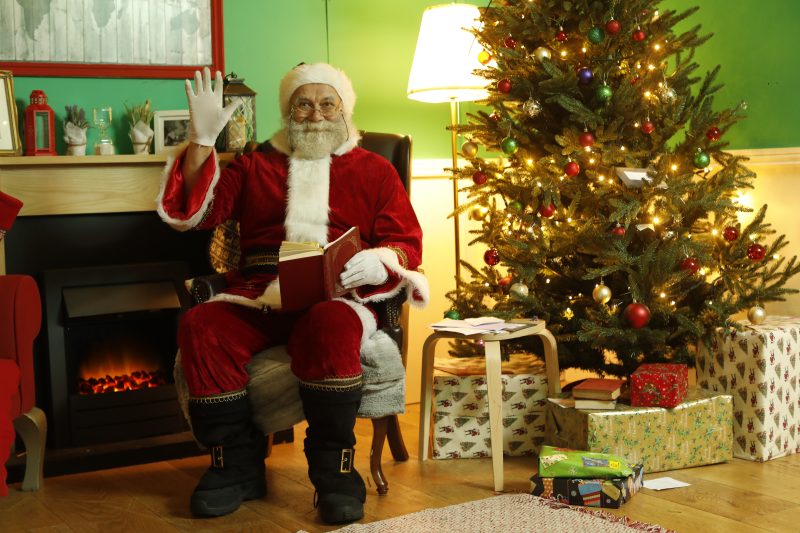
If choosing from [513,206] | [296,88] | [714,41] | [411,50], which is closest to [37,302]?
[296,88]

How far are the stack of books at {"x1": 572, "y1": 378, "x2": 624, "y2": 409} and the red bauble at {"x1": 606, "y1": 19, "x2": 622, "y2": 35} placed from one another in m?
1.08

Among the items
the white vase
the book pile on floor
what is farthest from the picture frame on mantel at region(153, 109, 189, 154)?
the book pile on floor

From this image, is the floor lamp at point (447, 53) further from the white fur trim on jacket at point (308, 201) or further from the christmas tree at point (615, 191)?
the white fur trim on jacket at point (308, 201)

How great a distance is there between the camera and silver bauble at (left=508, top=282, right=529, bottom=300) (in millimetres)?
3029

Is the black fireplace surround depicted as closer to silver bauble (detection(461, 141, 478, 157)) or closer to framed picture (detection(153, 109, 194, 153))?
framed picture (detection(153, 109, 194, 153))

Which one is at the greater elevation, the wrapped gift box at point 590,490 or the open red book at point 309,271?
the open red book at point 309,271

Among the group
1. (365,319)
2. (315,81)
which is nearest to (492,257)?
(365,319)

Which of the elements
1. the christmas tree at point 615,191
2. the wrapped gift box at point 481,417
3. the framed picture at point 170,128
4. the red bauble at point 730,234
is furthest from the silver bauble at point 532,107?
the framed picture at point 170,128

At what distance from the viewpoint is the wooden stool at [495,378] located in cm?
268

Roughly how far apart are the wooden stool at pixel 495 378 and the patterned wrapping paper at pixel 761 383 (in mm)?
519

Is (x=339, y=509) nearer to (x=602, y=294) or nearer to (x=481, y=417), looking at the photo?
(x=481, y=417)

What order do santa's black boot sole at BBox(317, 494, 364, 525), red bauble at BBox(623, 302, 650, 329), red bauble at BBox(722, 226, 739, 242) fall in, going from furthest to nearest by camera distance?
red bauble at BBox(722, 226, 739, 242)
red bauble at BBox(623, 302, 650, 329)
santa's black boot sole at BBox(317, 494, 364, 525)

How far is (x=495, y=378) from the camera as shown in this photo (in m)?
2.68

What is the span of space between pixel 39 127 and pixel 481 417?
1.73 metres
